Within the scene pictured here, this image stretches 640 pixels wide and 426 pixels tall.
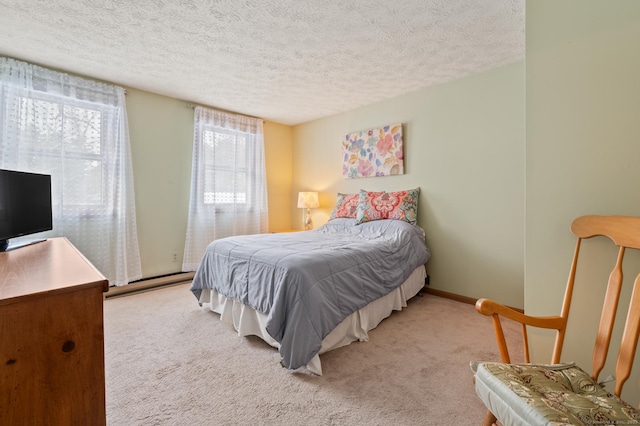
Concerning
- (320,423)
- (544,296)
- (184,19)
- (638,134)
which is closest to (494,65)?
(638,134)

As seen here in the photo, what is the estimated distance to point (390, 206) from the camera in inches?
127

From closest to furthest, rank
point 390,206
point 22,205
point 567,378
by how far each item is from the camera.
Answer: point 567,378
point 22,205
point 390,206

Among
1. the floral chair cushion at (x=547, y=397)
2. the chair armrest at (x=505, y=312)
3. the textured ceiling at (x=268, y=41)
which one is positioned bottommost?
the floral chair cushion at (x=547, y=397)

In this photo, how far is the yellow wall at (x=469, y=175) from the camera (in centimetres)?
263

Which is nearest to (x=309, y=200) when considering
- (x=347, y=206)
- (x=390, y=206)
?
(x=347, y=206)

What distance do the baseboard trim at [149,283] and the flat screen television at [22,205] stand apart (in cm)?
120

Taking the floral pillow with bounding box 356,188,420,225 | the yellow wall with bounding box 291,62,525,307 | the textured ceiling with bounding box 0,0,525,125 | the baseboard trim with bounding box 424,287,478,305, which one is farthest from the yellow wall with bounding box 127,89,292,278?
the baseboard trim with bounding box 424,287,478,305

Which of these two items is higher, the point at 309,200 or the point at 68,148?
the point at 68,148

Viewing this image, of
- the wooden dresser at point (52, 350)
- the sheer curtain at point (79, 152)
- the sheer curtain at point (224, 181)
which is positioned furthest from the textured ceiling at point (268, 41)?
the wooden dresser at point (52, 350)

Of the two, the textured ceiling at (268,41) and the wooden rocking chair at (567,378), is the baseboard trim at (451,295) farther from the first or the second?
the textured ceiling at (268,41)

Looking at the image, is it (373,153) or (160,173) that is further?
(373,153)

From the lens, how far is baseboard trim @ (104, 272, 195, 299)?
10.1ft

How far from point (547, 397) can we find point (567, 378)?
0.67ft

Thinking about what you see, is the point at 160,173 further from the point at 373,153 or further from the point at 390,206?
the point at 390,206
